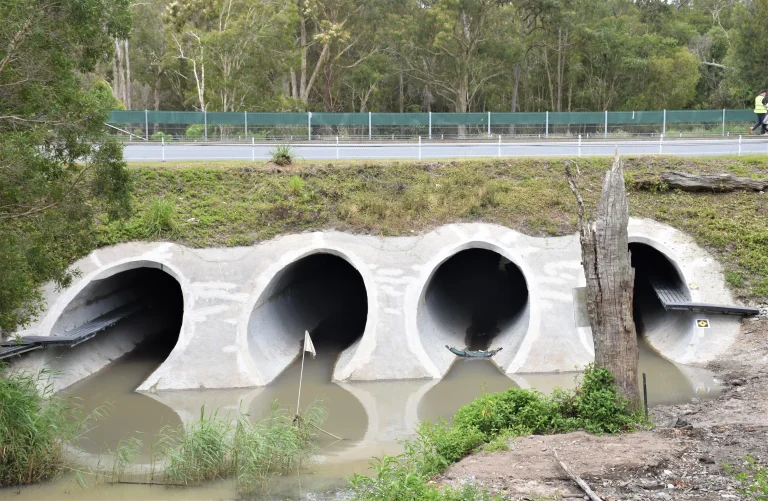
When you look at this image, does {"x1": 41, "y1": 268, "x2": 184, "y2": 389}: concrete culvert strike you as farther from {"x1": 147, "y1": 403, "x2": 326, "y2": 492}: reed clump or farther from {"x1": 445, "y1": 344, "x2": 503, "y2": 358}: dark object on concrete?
{"x1": 445, "y1": 344, "x2": 503, "y2": 358}: dark object on concrete

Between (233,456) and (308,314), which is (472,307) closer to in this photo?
(308,314)

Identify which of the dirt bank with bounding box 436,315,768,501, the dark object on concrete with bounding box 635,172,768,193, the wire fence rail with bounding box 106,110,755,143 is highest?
the wire fence rail with bounding box 106,110,755,143

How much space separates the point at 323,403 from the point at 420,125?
1960cm

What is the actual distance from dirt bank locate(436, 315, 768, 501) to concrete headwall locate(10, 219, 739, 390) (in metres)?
6.48

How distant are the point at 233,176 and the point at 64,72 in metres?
10.7

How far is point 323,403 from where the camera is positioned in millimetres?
17688

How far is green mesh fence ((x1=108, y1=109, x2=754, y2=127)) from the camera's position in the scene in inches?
1341

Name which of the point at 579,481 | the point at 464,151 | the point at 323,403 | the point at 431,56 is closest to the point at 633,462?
the point at 579,481

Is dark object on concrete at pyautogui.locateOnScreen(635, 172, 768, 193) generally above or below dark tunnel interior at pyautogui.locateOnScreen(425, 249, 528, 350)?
above

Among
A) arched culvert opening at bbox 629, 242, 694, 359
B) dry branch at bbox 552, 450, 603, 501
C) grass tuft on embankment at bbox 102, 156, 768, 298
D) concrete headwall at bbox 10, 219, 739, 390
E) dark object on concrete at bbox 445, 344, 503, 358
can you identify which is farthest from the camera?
grass tuft on embankment at bbox 102, 156, 768, 298

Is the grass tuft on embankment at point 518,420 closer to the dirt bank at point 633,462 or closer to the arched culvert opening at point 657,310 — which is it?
the dirt bank at point 633,462

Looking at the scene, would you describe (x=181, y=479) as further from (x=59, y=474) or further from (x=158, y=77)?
(x=158, y=77)

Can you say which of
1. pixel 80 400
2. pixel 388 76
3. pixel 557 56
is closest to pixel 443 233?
pixel 80 400

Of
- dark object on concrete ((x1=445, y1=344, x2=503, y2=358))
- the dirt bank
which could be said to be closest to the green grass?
the dirt bank
